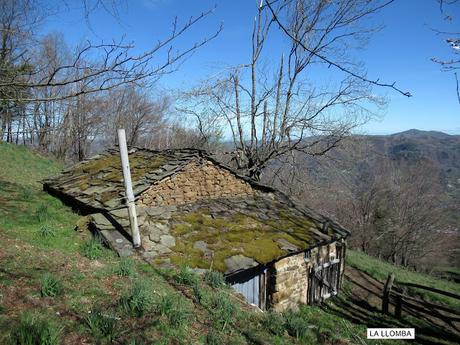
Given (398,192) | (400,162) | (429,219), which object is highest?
(400,162)

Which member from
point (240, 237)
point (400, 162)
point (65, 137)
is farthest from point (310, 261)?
point (400, 162)

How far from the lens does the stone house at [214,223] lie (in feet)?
21.1

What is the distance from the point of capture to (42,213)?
692cm

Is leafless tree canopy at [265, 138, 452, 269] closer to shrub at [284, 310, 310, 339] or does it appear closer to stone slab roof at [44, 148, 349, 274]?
stone slab roof at [44, 148, 349, 274]

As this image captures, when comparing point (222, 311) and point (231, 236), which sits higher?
point (231, 236)

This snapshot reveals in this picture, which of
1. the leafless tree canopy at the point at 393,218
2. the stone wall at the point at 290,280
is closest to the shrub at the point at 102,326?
the stone wall at the point at 290,280

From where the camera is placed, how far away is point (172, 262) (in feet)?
19.2

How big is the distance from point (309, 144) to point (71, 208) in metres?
9.31

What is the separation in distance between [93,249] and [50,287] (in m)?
1.85

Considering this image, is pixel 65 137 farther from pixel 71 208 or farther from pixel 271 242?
pixel 271 242

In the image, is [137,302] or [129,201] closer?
[137,302]

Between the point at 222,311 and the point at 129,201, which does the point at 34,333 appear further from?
the point at 129,201

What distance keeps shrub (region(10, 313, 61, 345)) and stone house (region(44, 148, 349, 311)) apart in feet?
9.42

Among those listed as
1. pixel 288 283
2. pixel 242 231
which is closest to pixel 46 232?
pixel 242 231
